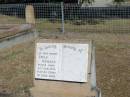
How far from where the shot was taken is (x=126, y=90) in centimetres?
582

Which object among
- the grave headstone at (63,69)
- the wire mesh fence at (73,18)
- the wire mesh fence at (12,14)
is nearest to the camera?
the grave headstone at (63,69)

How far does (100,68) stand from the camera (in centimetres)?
713

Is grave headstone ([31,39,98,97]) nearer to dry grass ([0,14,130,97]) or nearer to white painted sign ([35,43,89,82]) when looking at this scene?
white painted sign ([35,43,89,82])

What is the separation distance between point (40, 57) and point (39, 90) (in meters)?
0.41

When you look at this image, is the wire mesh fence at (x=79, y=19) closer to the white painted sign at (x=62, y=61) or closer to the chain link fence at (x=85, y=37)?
the chain link fence at (x=85, y=37)

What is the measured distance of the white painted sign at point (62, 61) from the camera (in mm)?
4359

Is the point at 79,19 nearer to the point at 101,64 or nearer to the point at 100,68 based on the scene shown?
the point at 101,64

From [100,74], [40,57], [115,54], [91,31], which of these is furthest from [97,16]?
[40,57]

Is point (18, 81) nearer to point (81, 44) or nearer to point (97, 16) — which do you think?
point (81, 44)

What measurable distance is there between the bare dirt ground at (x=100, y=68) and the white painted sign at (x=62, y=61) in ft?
3.92

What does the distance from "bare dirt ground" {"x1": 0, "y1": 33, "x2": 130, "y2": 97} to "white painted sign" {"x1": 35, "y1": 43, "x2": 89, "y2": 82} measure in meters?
1.20

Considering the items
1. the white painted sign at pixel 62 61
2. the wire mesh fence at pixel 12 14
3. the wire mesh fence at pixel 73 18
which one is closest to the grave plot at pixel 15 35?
the wire mesh fence at pixel 73 18

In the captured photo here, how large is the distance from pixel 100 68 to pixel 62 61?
2.78m

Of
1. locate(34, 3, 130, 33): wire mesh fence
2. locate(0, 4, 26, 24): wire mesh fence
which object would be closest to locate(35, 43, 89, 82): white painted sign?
locate(34, 3, 130, 33): wire mesh fence
